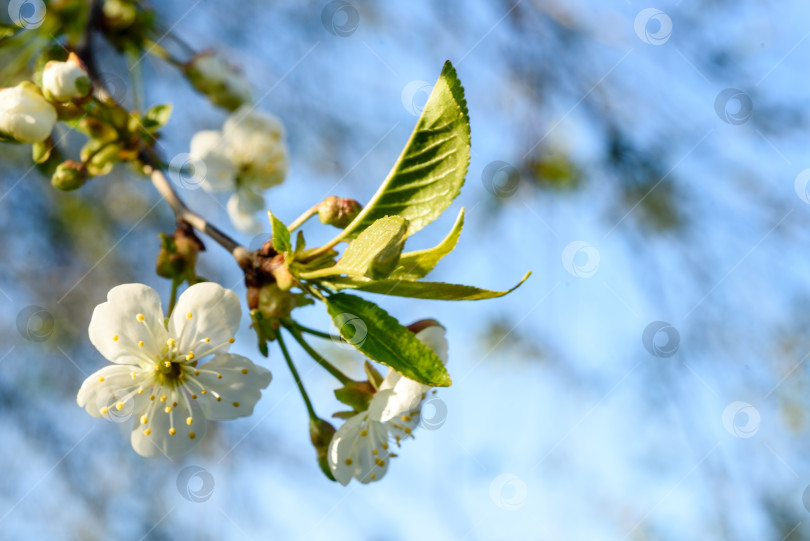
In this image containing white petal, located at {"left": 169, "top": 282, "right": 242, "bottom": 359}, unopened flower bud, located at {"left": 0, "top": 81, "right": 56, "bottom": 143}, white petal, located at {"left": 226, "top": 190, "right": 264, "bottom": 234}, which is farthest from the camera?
white petal, located at {"left": 226, "top": 190, "right": 264, "bottom": 234}

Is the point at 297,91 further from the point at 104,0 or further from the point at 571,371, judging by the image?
the point at 571,371

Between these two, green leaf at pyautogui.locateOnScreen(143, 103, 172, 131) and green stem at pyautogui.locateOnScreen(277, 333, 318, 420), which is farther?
green leaf at pyautogui.locateOnScreen(143, 103, 172, 131)

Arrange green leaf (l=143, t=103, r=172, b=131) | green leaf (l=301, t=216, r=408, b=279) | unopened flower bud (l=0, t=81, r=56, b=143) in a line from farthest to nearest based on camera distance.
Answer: green leaf (l=143, t=103, r=172, b=131), unopened flower bud (l=0, t=81, r=56, b=143), green leaf (l=301, t=216, r=408, b=279)

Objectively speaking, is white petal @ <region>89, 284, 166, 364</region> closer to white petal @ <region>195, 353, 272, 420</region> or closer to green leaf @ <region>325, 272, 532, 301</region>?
white petal @ <region>195, 353, 272, 420</region>

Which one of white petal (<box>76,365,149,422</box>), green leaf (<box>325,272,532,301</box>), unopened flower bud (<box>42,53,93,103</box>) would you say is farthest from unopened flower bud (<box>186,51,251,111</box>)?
green leaf (<box>325,272,532,301</box>)

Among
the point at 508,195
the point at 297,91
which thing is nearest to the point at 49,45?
the point at 297,91

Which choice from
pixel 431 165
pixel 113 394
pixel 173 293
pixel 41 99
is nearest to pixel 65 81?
pixel 41 99

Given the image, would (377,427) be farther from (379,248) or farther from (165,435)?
(379,248)
